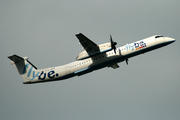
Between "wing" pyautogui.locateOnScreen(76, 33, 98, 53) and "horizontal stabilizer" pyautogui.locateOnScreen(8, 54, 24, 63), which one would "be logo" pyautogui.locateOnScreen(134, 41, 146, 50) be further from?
"horizontal stabilizer" pyautogui.locateOnScreen(8, 54, 24, 63)

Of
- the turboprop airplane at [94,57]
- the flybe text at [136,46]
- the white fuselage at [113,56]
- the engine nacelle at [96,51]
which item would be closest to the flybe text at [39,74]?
the turboprop airplane at [94,57]

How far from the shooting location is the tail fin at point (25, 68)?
113 feet

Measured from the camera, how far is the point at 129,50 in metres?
31.6

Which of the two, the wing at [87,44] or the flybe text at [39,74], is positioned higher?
the wing at [87,44]

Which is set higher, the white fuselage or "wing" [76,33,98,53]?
"wing" [76,33,98,53]

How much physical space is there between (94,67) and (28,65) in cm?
1122

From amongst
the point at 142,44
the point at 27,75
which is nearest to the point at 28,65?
the point at 27,75

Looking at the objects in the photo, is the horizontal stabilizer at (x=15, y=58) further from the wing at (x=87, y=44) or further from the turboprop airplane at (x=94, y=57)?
the wing at (x=87, y=44)

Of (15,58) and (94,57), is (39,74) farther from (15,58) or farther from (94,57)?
(94,57)

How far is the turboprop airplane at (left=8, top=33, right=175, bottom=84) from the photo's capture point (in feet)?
101

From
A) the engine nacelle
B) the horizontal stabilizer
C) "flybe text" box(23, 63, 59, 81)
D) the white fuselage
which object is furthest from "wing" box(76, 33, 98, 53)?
the horizontal stabilizer

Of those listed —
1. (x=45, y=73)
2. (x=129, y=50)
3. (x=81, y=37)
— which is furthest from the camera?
(x=45, y=73)

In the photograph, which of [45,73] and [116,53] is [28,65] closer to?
[45,73]

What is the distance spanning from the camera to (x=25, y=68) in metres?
35.3
